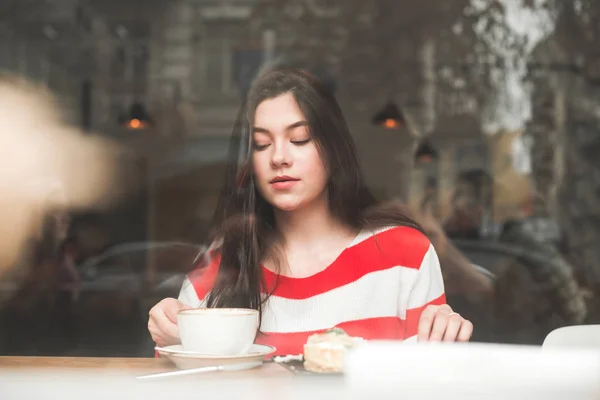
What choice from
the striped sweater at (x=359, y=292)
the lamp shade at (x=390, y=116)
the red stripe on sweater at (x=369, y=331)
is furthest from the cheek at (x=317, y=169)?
the lamp shade at (x=390, y=116)

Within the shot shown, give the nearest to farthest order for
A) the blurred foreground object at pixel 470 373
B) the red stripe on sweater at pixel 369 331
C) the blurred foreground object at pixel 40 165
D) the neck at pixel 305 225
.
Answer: the blurred foreground object at pixel 470 373 → the red stripe on sweater at pixel 369 331 → the neck at pixel 305 225 → the blurred foreground object at pixel 40 165

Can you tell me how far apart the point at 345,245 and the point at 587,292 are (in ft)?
14.3

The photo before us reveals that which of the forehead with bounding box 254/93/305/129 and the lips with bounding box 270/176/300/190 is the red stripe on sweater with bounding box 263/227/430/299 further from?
the forehead with bounding box 254/93/305/129

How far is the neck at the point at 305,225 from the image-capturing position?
1.44m

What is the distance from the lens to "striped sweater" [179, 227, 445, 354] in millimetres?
1342

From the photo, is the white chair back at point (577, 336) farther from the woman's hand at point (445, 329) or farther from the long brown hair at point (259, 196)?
the long brown hair at point (259, 196)

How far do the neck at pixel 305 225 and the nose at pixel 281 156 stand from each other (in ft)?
0.36

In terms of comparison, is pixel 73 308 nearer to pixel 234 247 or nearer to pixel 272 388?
pixel 234 247

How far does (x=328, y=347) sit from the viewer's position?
868mm

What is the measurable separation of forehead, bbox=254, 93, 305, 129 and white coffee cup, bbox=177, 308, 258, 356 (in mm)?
495

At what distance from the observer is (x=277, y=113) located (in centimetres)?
138

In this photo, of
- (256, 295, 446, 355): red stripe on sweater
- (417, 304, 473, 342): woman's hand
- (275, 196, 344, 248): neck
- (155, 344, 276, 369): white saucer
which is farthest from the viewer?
(275, 196, 344, 248): neck

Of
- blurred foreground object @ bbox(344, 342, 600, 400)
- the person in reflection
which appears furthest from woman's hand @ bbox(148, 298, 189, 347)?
blurred foreground object @ bbox(344, 342, 600, 400)

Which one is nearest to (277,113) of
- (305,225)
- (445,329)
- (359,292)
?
(305,225)
